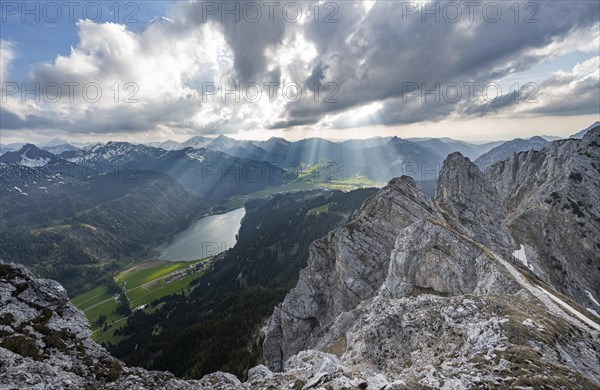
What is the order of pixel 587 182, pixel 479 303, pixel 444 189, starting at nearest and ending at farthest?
1. pixel 479 303
2. pixel 444 189
3. pixel 587 182

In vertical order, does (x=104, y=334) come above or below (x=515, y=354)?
below

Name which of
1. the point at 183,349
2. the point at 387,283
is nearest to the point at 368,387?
the point at 387,283

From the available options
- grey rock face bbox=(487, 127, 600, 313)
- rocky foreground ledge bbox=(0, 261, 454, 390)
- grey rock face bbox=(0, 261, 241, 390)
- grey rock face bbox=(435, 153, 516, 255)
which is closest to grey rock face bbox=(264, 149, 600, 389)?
grey rock face bbox=(435, 153, 516, 255)

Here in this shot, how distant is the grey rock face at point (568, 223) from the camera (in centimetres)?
6694

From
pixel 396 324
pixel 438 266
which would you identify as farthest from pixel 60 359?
pixel 438 266

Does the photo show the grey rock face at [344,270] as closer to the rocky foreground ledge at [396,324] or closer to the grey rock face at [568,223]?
the rocky foreground ledge at [396,324]

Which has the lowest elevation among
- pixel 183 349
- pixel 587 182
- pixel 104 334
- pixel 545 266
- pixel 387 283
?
pixel 104 334

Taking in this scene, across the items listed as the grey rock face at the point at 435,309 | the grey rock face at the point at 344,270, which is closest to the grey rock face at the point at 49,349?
the grey rock face at the point at 435,309

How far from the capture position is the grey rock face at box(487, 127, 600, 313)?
66938 mm

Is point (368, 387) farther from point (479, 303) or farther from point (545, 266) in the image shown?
point (545, 266)

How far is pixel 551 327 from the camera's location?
2119cm

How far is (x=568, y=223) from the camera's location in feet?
A: 256

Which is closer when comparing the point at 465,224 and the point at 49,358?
the point at 49,358

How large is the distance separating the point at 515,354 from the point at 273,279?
190034mm
